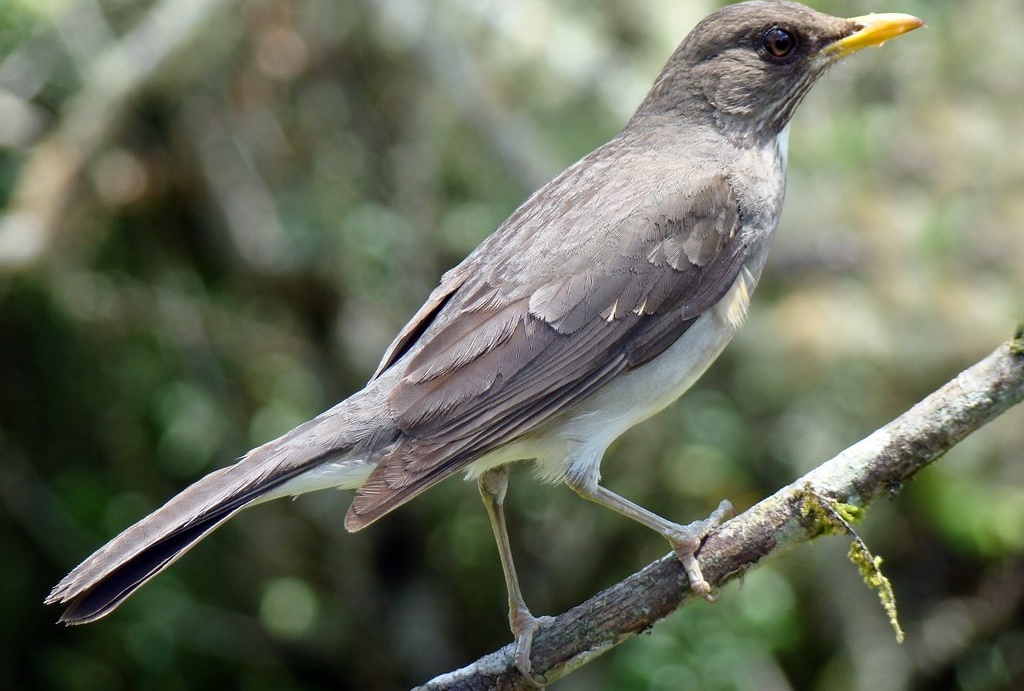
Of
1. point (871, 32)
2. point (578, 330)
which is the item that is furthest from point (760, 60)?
point (578, 330)

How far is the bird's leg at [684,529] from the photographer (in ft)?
13.8

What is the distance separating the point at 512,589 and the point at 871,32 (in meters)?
2.58

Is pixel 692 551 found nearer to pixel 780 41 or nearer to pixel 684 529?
pixel 684 529

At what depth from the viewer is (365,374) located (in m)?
7.57

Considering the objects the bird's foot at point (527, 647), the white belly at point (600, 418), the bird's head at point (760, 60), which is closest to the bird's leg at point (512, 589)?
the bird's foot at point (527, 647)

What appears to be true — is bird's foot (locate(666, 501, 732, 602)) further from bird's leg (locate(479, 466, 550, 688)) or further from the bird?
bird's leg (locate(479, 466, 550, 688))

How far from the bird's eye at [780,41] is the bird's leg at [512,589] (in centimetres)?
204

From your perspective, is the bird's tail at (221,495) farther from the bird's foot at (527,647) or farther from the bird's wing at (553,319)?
the bird's foot at (527,647)

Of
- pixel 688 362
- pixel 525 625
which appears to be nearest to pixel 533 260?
pixel 688 362

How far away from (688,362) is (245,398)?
13.0ft

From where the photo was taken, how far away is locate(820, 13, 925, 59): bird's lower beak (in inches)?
194

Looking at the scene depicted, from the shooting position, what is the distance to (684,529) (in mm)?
4277

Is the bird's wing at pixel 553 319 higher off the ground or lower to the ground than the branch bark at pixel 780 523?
higher

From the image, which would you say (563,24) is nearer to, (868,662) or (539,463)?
(539,463)
